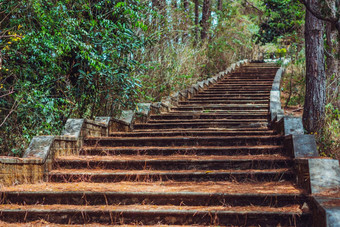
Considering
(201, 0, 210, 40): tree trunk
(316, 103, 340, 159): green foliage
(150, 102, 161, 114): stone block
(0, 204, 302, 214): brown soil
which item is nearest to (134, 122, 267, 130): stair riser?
(150, 102, 161, 114): stone block

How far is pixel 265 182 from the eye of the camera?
469 centimetres

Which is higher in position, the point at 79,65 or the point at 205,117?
the point at 79,65

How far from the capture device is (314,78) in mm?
7512

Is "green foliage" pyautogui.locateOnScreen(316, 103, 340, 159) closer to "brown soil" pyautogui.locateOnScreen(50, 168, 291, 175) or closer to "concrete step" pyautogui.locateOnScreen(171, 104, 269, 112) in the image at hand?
"brown soil" pyautogui.locateOnScreen(50, 168, 291, 175)

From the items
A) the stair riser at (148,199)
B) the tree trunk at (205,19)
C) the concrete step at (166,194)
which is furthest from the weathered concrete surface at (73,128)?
the tree trunk at (205,19)

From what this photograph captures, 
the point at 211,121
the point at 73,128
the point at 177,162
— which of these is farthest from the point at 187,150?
the point at 211,121

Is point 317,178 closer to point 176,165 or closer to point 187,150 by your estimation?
point 176,165

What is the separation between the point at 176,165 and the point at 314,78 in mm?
4020

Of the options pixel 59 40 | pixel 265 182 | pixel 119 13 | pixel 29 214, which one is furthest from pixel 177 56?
pixel 29 214

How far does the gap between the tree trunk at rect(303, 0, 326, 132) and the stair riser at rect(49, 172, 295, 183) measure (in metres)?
3.08

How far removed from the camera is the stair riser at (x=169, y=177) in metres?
4.79

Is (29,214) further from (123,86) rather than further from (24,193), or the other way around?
(123,86)

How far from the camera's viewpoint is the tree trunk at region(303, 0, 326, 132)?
741cm

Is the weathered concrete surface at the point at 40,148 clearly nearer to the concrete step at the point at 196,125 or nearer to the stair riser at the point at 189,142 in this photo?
the stair riser at the point at 189,142
